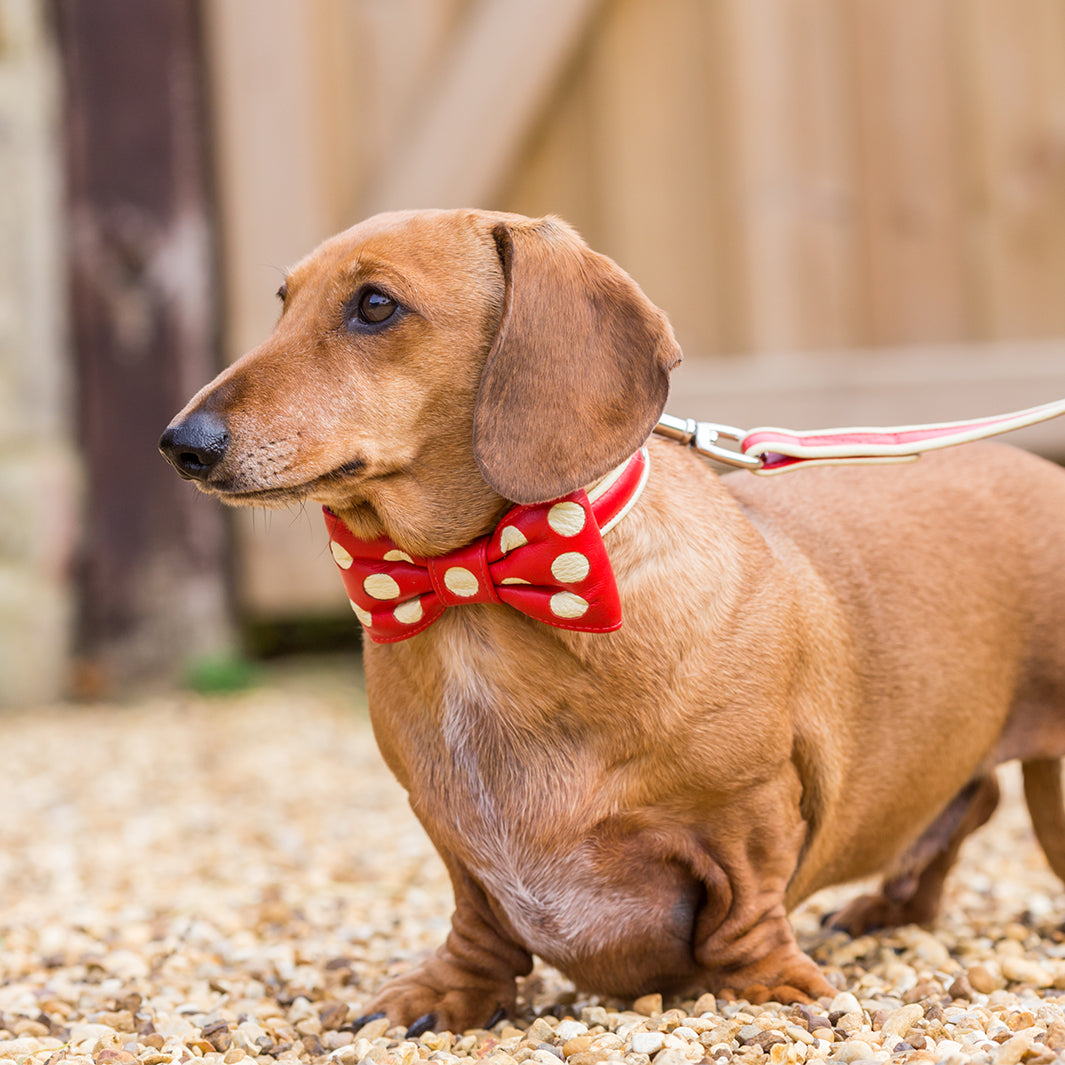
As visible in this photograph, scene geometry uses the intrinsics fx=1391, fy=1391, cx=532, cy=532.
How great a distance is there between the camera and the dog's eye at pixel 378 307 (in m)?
2.26

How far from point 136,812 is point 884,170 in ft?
12.6

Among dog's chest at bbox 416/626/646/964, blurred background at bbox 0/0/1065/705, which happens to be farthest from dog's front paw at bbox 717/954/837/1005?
blurred background at bbox 0/0/1065/705

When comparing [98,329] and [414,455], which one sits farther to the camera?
[98,329]

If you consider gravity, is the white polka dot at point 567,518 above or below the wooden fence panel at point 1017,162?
below

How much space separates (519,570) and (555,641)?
14cm

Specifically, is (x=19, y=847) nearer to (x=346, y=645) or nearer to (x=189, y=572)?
(x=189, y=572)

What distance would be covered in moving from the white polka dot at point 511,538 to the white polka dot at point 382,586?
8.1 inches

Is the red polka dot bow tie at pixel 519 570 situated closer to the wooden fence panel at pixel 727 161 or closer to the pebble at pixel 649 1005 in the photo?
the pebble at pixel 649 1005

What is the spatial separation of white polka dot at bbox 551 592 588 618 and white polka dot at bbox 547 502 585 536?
97 mm

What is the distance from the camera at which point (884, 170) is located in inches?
225

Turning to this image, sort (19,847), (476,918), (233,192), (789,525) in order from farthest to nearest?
(233,192) → (19,847) → (789,525) → (476,918)

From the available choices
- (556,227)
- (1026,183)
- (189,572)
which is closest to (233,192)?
(189,572)

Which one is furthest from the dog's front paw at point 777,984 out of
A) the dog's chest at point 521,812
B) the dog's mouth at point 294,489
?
the dog's mouth at point 294,489

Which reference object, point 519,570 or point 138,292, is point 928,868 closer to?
point 519,570
